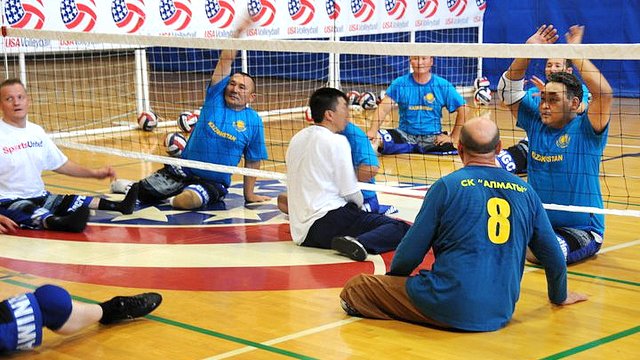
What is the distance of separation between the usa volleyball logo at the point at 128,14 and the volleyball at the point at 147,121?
3.83ft

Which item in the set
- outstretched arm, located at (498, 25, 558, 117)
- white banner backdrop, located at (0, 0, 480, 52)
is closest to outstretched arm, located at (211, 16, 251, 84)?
outstretched arm, located at (498, 25, 558, 117)

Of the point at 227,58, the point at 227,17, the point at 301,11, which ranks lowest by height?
the point at 227,58

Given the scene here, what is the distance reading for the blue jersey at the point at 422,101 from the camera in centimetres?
1172

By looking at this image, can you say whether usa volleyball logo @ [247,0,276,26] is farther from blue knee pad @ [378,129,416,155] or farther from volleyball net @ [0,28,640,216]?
blue knee pad @ [378,129,416,155]

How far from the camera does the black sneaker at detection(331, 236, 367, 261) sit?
6.82m

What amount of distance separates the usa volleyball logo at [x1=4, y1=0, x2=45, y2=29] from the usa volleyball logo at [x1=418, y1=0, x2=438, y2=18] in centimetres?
718

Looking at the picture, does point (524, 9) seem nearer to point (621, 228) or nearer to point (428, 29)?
point (428, 29)

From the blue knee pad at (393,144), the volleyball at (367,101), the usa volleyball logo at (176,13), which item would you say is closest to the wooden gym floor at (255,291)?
the blue knee pad at (393,144)

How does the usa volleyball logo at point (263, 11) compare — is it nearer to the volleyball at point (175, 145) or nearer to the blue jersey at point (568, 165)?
the volleyball at point (175, 145)

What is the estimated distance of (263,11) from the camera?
15.1 m

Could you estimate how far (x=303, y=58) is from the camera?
19.5 metres

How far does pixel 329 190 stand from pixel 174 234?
1403mm

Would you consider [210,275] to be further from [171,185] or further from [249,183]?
[171,185]

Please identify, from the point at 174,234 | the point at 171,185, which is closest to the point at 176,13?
the point at 171,185
